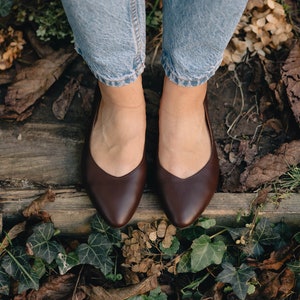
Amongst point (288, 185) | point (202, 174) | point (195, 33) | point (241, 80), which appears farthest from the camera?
point (241, 80)

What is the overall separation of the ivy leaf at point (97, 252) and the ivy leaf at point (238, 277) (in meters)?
0.35

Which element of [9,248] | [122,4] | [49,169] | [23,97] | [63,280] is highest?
[122,4]

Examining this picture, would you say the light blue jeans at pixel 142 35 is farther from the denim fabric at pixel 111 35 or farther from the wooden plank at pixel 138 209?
the wooden plank at pixel 138 209

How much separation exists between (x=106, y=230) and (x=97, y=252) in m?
0.07

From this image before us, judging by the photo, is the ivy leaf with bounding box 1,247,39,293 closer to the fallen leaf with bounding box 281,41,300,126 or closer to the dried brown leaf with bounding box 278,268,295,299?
the dried brown leaf with bounding box 278,268,295,299

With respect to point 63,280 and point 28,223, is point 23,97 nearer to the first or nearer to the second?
point 28,223

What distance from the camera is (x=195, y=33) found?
3.52 ft

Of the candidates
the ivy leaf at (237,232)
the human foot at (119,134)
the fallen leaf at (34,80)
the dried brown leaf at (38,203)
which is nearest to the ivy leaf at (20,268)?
the dried brown leaf at (38,203)

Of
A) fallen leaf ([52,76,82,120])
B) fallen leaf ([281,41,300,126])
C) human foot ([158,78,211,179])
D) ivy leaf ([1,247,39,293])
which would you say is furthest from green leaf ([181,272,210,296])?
fallen leaf ([52,76,82,120])

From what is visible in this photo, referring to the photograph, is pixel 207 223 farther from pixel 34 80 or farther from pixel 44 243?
pixel 34 80

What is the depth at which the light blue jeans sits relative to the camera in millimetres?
986

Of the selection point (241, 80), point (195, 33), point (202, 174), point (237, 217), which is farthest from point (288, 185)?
point (195, 33)

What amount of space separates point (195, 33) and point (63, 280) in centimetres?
92

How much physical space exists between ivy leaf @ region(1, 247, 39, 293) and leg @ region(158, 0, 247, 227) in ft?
1.51
